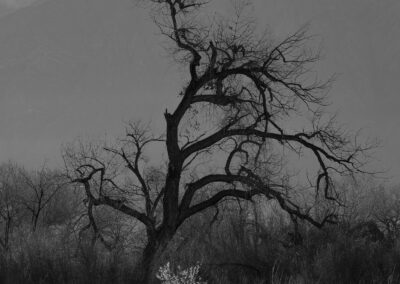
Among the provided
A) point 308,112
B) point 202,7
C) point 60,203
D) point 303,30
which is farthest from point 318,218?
point 60,203

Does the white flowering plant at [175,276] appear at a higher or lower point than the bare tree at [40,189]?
lower

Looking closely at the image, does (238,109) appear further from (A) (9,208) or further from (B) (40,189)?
(A) (9,208)

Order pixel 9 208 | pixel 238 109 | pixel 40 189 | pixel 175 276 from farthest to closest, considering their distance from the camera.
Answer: pixel 9 208
pixel 40 189
pixel 238 109
pixel 175 276

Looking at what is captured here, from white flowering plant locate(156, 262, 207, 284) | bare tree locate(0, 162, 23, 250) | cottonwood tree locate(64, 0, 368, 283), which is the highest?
bare tree locate(0, 162, 23, 250)

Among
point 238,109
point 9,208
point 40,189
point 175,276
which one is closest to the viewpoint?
point 175,276

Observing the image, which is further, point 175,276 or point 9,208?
point 9,208

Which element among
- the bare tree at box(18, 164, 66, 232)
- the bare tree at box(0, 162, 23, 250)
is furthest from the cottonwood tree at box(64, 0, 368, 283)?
the bare tree at box(0, 162, 23, 250)

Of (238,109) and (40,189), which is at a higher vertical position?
(40,189)

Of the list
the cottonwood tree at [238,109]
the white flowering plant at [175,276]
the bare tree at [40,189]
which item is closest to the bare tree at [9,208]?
the bare tree at [40,189]

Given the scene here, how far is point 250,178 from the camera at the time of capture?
60.0 feet

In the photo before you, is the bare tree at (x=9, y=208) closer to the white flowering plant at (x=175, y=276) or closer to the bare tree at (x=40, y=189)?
the bare tree at (x=40, y=189)

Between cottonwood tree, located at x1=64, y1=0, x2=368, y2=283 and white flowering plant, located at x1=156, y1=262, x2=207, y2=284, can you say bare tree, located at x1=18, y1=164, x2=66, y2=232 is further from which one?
white flowering plant, located at x1=156, y1=262, x2=207, y2=284

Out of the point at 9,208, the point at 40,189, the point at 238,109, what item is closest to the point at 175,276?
the point at 238,109

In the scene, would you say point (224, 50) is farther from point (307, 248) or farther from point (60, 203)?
point (60, 203)
